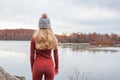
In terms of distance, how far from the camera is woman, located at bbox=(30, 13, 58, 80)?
487 cm

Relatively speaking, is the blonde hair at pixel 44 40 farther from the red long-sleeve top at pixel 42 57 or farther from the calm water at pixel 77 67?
the calm water at pixel 77 67

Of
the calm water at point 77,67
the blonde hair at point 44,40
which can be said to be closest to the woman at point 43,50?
the blonde hair at point 44,40

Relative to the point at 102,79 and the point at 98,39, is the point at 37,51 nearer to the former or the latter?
the point at 102,79

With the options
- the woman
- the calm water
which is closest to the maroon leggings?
the woman

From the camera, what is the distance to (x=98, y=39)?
272 ft

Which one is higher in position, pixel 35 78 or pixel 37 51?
pixel 37 51

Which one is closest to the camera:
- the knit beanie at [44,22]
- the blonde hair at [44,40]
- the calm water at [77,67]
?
the blonde hair at [44,40]

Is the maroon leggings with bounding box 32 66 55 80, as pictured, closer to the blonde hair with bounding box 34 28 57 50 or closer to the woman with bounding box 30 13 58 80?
the woman with bounding box 30 13 58 80

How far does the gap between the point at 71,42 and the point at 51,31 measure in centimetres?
8224

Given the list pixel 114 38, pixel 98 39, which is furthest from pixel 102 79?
pixel 114 38

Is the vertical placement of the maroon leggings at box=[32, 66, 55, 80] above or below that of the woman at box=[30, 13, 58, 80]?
below

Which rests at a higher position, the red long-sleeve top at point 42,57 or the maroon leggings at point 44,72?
the red long-sleeve top at point 42,57

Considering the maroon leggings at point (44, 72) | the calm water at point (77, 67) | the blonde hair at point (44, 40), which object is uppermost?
the blonde hair at point (44, 40)

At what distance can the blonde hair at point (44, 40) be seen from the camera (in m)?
4.86
